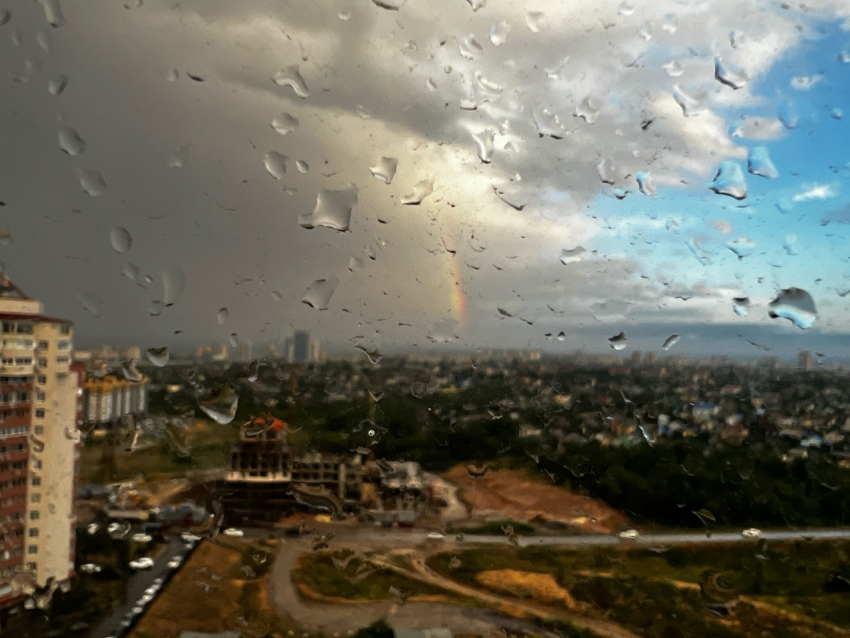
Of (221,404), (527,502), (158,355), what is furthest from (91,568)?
(527,502)

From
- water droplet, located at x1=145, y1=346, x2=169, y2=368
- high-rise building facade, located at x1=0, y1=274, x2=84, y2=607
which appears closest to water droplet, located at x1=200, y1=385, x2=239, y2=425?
water droplet, located at x1=145, y1=346, x2=169, y2=368

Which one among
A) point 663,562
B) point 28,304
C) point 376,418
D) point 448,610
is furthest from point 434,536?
point 28,304

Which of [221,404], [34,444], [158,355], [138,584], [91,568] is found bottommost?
[138,584]

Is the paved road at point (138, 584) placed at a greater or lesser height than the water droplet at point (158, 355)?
lesser

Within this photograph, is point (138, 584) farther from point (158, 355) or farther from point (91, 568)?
point (158, 355)

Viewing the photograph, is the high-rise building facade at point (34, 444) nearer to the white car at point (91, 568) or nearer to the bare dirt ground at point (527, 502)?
the white car at point (91, 568)

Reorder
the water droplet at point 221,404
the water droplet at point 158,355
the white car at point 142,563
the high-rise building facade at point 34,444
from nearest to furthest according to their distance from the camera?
the high-rise building facade at point 34,444 → the water droplet at point 158,355 → the white car at point 142,563 → the water droplet at point 221,404

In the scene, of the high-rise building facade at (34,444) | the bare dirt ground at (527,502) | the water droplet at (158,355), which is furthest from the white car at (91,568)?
the bare dirt ground at (527,502)
